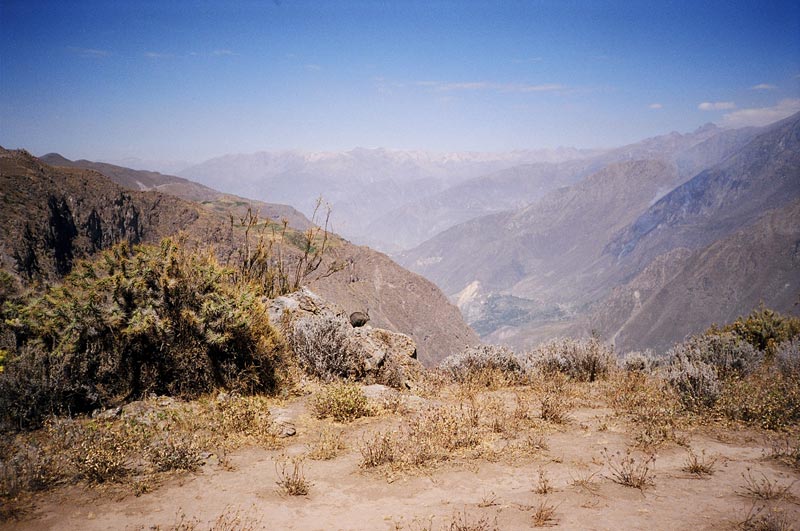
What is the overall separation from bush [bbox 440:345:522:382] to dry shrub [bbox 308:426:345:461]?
4044 mm

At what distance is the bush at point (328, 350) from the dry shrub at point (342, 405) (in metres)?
1.39

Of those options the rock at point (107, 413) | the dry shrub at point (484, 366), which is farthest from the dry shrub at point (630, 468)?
the rock at point (107, 413)

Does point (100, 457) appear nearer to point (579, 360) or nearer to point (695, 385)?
point (695, 385)

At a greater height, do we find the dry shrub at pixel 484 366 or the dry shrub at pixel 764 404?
the dry shrub at pixel 764 404

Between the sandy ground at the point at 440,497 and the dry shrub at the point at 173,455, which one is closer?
the sandy ground at the point at 440,497

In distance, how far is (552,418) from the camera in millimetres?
6656

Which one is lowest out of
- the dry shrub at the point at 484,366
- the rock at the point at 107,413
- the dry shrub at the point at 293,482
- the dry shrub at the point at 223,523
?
the dry shrub at the point at 484,366

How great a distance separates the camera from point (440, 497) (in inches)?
178

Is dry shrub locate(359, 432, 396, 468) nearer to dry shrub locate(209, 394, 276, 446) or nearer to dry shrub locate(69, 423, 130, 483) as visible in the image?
dry shrub locate(209, 394, 276, 446)

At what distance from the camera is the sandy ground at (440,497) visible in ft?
13.2

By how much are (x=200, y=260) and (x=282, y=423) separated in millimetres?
3504

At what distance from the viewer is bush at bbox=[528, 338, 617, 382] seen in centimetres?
954

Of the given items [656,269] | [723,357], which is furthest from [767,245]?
[723,357]

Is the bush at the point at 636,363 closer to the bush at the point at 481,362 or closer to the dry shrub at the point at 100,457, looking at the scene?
the bush at the point at 481,362
